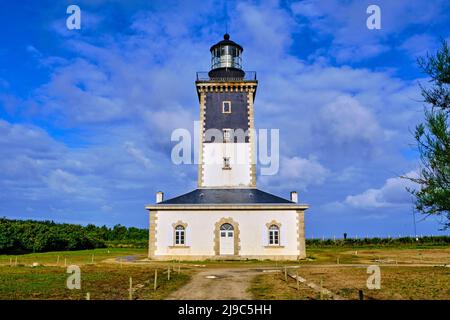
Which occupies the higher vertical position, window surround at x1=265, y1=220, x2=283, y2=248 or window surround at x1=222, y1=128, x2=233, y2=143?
window surround at x1=222, y1=128, x2=233, y2=143

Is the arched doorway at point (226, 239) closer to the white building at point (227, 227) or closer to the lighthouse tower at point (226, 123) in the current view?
the white building at point (227, 227)

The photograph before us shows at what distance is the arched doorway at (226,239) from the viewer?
2438 cm

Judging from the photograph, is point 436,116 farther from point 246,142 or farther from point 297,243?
point 246,142

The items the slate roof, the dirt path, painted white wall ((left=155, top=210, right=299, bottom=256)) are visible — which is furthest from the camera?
the slate roof

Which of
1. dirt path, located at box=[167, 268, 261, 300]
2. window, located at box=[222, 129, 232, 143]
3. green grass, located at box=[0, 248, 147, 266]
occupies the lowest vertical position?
green grass, located at box=[0, 248, 147, 266]

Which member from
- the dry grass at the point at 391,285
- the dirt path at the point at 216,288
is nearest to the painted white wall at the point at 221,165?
the dirt path at the point at 216,288

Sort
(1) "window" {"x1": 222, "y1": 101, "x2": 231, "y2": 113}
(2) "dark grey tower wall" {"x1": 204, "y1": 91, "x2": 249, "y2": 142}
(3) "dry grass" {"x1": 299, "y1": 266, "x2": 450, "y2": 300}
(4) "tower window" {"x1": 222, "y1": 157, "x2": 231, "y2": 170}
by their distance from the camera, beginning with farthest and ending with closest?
1. (1) "window" {"x1": 222, "y1": 101, "x2": 231, "y2": 113}
2. (2) "dark grey tower wall" {"x1": 204, "y1": 91, "x2": 249, "y2": 142}
3. (4) "tower window" {"x1": 222, "y1": 157, "x2": 231, "y2": 170}
4. (3) "dry grass" {"x1": 299, "y1": 266, "x2": 450, "y2": 300}

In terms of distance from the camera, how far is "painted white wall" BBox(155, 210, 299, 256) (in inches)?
958

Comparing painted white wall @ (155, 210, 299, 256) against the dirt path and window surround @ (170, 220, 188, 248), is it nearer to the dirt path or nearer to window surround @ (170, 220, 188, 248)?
window surround @ (170, 220, 188, 248)

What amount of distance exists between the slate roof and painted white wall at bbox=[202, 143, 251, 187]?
0.79m

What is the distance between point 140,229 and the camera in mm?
51812

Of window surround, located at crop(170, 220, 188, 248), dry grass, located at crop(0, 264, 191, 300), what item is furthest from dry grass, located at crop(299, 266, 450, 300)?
window surround, located at crop(170, 220, 188, 248)
